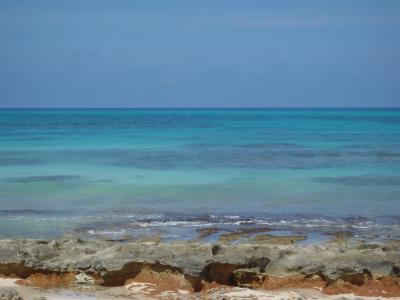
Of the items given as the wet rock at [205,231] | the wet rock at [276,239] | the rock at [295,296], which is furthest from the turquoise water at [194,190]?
the rock at [295,296]

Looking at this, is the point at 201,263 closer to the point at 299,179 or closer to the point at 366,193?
the point at 366,193

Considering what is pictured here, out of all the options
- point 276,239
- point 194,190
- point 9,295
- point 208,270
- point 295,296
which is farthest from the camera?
point 194,190

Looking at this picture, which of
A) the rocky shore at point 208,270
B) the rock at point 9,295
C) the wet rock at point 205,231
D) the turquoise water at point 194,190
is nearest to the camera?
the rock at point 9,295

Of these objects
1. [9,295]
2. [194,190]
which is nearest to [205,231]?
[194,190]

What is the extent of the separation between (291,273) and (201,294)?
1.38m

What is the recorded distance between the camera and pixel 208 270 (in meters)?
9.26

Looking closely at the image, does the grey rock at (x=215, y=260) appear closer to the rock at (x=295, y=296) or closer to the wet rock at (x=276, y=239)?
the rock at (x=295, y=296)

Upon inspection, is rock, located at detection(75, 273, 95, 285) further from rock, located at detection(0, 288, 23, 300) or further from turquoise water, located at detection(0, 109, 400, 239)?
turquoise water, located at detection(0, 109, 400, 239)

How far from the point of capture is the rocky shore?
9125 mm

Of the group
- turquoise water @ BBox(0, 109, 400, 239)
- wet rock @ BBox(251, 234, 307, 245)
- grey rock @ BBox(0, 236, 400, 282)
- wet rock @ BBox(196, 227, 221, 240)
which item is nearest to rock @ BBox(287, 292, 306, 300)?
grey rock @ BBox(0, 236, 400, 282)

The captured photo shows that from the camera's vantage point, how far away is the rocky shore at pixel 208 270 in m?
9.12

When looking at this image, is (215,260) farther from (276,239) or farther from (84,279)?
(276,239)

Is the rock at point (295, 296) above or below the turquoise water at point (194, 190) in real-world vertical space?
above

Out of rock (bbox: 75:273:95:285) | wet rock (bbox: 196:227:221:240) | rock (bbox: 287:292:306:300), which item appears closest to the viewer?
rock (bbox: 287:292:306:300)
